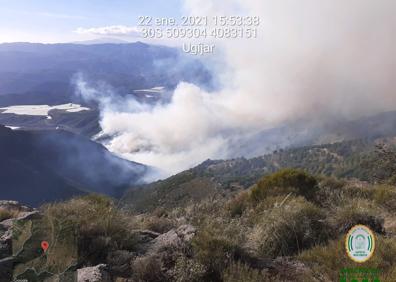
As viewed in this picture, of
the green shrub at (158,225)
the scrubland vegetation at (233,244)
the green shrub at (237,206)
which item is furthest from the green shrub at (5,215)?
the green shrub at (237,206)

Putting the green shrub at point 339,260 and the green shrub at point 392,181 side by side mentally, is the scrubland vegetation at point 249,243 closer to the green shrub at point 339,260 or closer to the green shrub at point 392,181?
the green shrub at point 339,260

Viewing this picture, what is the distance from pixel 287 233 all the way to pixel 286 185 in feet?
20.1

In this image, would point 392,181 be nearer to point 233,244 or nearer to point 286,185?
point 286,185

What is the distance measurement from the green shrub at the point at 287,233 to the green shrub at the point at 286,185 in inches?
171

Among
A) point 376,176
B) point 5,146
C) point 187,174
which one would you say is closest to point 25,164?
point 5,146

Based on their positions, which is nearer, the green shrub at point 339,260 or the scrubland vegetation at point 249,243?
the green shrub at point 339,260

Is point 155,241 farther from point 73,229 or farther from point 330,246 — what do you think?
point 330,246

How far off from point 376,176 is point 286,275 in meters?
Answer: 12.9

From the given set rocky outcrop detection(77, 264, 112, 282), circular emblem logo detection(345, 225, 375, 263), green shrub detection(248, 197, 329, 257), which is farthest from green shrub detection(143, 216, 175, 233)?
circular emblem logo detection(345, 225, 375, 263)

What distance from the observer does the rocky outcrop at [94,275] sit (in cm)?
623

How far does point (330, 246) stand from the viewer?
8.02 metres

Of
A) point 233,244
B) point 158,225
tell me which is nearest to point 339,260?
point 233,244

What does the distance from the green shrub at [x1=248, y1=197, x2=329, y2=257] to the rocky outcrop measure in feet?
10.6

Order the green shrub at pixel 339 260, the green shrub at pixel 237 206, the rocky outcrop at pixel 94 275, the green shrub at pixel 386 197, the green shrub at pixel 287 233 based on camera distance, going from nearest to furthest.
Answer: the rocky outcrop at pixel 94 275, the green shrub at pixel 339 260, the green shrub at pixel 287 233, the green shrub at pixel 386 197, the green shrub at pixel 237 206
